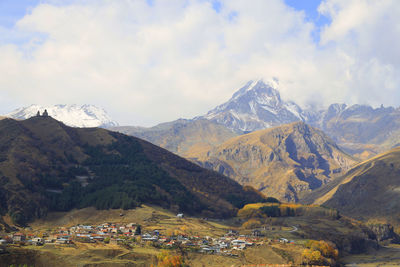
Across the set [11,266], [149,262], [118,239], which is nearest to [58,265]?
[11,266]

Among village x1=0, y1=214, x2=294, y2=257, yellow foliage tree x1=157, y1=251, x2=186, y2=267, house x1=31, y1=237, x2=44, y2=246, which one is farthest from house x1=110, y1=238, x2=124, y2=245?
house x1=31, y1=237, x2=44, y2=246

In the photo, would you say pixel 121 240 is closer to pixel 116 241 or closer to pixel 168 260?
pixel 116 241

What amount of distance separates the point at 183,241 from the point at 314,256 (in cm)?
5594

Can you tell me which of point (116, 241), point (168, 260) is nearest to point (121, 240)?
point (116, 241)

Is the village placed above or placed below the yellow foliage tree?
above

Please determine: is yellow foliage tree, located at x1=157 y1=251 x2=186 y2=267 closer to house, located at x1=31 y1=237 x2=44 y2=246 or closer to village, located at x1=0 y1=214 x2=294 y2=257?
village, located at x1=0 y1=214 x2=294 y2=257

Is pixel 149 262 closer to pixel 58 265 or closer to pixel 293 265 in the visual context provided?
pixel 58 265

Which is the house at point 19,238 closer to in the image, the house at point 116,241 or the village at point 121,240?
the village at point 121,240

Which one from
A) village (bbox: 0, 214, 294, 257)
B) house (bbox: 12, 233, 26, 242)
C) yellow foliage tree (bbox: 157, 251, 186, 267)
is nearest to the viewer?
yellow foliage tree (bbox: 157, 251, 186, 267)

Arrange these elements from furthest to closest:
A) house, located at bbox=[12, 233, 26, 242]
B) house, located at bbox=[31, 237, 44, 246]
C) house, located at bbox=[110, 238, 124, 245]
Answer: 1. house, located at bbox=[110, 238, 124, 245]
2. house, located at bbox=[12, 233, 26, 242]
3. house, located at bbox=[31, 237, 44, 246]

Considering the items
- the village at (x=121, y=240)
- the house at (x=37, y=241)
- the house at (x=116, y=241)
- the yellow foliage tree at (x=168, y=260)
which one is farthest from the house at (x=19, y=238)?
the yellow foliage tree at (x=168, y=260)

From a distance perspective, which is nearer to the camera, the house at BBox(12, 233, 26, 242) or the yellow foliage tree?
the yellow foliage tree

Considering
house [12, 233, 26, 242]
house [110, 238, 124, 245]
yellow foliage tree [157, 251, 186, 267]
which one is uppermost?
house [12, 233, 26, 242]

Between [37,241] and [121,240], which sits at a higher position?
[37,241]
